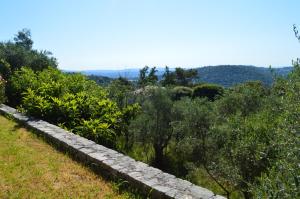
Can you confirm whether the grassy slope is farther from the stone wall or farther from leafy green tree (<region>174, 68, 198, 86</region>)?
leafy green tree (<region>174, 68, 198, 86</region>)

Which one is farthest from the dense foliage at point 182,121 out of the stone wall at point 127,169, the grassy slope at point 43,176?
the grassy slope at point 43,176

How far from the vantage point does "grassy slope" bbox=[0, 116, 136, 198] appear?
5426mm

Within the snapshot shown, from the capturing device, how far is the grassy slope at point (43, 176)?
5426 millimetres

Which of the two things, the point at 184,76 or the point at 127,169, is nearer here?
the point at 127,169

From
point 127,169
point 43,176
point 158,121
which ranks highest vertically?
point 127,169

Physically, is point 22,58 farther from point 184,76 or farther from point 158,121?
point 184,76

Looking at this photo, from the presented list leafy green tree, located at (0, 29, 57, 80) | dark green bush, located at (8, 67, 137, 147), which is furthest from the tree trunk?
leafy green tree, located at (0, 29, 57, 80)

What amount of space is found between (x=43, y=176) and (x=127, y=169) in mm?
1465

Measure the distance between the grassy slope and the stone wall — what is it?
0.22m

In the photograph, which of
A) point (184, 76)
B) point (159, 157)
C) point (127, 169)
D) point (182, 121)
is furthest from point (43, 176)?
point (184, 76)

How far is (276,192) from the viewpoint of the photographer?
2.62 meters

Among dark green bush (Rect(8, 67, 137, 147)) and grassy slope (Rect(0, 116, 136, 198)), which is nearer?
grassy slope (Rect(0, 116, 136, 198))

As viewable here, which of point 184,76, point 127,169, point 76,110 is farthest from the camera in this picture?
point 184,76

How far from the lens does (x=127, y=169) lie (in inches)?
238
